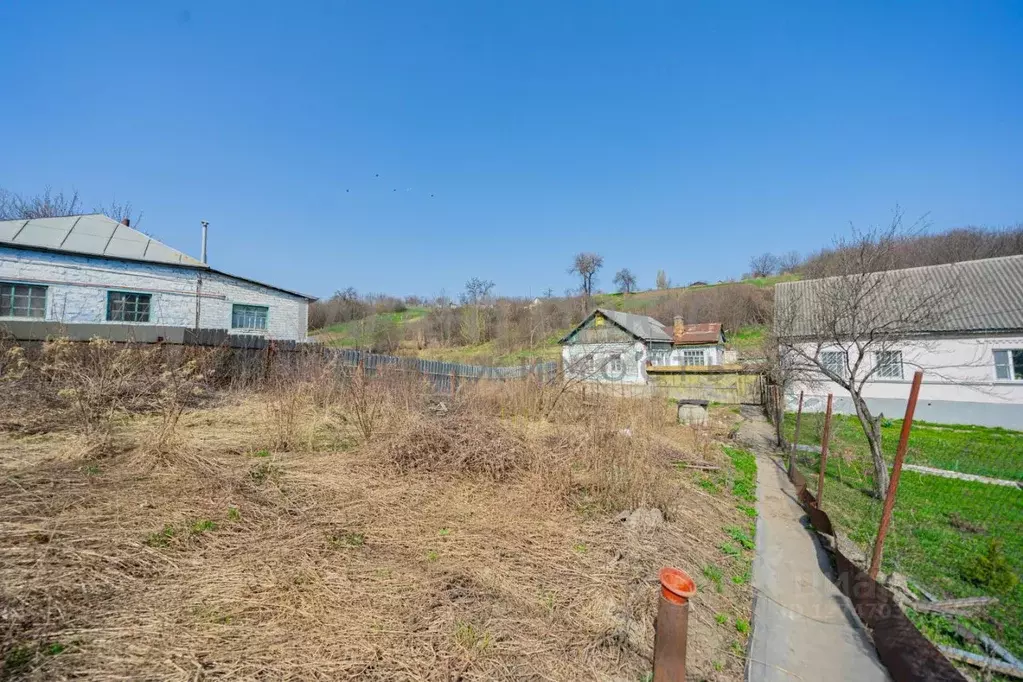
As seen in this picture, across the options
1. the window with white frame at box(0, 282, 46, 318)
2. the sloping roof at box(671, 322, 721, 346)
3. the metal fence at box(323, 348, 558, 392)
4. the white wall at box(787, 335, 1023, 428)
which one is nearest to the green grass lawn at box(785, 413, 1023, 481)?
the white wall at box(787, 335, 1023, 428)

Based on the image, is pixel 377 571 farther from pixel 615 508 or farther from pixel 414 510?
pixel 615 508

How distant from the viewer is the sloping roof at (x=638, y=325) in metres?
30.6

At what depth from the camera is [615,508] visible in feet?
16.8

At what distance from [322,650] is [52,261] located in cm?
1978

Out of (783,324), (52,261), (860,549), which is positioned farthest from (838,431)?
(52,261)

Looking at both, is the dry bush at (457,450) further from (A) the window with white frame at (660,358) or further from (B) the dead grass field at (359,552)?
(A) the window with white frame at (660,358)

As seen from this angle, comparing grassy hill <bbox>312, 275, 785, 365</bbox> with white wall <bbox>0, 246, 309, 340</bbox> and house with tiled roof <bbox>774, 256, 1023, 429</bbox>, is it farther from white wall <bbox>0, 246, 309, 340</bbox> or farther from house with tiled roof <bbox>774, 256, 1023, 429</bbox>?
house with tiled roof <bbox>774, 256, 1023, 429</bbox>

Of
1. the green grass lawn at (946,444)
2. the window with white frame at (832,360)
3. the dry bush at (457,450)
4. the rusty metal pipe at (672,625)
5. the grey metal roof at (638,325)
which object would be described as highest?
the grey metal roof at (638,325)

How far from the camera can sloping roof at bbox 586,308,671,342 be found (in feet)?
100

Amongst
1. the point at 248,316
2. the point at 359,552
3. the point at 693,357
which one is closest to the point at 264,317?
the point at 248,316

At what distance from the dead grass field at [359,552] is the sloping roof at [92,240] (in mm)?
12499

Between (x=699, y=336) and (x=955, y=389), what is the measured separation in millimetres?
19318

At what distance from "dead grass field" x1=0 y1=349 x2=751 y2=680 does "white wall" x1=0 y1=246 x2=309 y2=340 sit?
12049 mm

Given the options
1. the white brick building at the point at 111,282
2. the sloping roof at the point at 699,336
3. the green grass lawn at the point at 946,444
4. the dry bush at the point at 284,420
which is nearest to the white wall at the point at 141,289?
the white brick building at the point at 111,282
